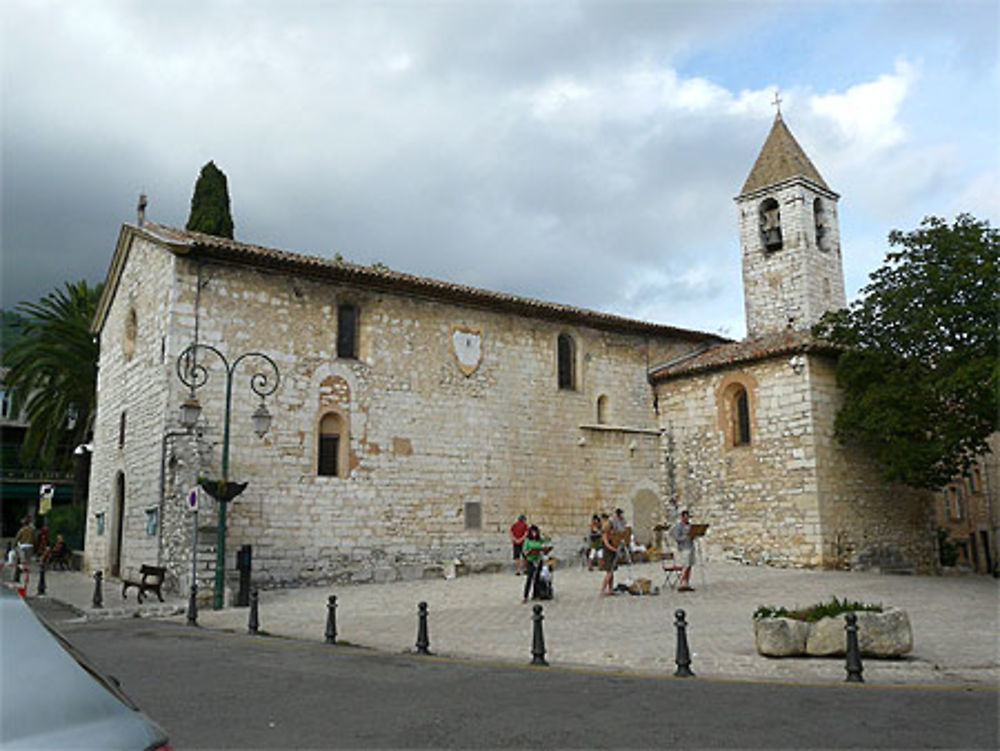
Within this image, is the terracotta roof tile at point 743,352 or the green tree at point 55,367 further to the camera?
the green tree at point 55,367

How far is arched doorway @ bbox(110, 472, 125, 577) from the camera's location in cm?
2153

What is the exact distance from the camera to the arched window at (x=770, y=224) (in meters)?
26.2

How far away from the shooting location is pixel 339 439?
20000 millimetres

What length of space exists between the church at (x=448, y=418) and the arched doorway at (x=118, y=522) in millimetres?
47

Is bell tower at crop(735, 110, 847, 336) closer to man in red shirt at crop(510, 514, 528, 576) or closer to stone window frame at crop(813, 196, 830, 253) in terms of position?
stone window frame at crop(813, 196, 830, 253)

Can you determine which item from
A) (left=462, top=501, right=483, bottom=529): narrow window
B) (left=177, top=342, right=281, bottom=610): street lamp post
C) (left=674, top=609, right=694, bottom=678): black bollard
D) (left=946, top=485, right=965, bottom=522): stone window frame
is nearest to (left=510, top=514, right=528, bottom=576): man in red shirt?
(left=462, top=501, right=483, bottom=529): narrow window

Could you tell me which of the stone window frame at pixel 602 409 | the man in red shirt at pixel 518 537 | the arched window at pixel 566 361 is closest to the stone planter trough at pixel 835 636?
the man in red shirt at pixel 518 537

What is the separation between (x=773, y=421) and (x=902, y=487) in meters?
4.71

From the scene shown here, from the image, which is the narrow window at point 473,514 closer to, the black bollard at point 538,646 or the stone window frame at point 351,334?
the stone window frame at point 351,334

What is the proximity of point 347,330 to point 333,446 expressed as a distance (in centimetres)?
312

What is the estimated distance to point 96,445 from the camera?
79.2 feet

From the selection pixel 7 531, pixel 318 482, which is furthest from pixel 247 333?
pixel 7 531

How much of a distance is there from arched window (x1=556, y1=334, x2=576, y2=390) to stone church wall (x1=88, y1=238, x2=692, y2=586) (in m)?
0.25

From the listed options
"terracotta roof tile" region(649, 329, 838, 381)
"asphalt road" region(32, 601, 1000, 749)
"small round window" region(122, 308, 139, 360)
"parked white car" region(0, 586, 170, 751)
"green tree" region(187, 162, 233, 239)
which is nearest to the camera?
"parked white car" region(0, 586, 170, 751)
